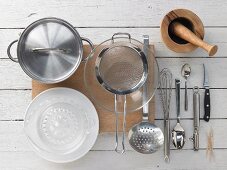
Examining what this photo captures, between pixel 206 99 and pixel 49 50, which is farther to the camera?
pixel 206 99

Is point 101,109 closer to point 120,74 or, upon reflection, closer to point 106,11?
point 120,74

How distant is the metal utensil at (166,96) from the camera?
1113 millimetres

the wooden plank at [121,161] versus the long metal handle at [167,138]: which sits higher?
the long metal handle at [167,138]

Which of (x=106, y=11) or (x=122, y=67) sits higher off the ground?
(x=106, y=11)

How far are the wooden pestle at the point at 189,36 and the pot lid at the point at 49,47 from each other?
10.2 inches

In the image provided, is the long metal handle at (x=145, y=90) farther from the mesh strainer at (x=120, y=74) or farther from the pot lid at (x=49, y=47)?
the pot lid at (x=49, y=47)

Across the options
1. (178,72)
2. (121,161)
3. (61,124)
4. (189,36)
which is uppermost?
(189,36)

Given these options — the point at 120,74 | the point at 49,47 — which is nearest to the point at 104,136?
the point at 120,74

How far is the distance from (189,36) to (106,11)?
25 cm

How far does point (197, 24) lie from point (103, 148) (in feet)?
1.41

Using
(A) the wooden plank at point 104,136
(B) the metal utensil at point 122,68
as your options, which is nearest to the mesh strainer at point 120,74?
(B) the metal utensil at point 122,68

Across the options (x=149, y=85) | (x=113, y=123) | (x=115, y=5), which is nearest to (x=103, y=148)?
(x=113, y=123)

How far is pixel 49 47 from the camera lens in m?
1.02

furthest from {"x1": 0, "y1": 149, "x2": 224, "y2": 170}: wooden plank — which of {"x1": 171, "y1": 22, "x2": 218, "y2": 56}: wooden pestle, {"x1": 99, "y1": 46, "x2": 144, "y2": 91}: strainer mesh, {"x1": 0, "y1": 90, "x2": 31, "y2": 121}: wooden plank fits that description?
{"x1": 171, "y1": 22, "x2": 218, "y2": 56}: wooden pestle
